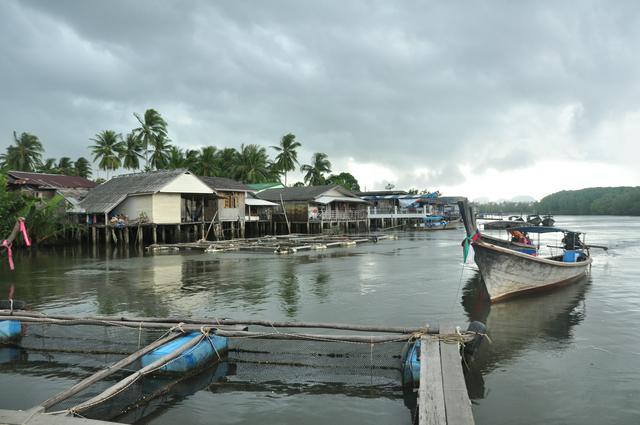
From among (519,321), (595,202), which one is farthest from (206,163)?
(595,202)

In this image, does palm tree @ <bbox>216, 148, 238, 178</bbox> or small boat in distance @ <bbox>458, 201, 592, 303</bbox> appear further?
palm tree @ <bbox>216, 148, 238, 178</bbox>

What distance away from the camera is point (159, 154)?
44719 mm

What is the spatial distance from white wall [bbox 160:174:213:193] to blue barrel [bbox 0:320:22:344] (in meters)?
22.3

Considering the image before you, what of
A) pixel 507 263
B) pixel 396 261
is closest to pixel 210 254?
pixel 396 261

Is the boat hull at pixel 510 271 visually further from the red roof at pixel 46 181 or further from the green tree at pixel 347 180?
the green tree at pixel 347 180

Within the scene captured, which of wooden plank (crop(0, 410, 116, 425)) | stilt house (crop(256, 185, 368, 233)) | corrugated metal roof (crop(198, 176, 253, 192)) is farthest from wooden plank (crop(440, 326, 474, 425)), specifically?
stilt house (crop(256, 185, 368, 233))

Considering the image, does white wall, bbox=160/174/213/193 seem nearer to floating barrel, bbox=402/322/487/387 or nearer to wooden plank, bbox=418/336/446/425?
floating barrel, bbox=402/322/487/387

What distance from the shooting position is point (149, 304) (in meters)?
12.0

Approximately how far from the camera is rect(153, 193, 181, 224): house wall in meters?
30.1

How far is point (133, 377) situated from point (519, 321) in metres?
8.01

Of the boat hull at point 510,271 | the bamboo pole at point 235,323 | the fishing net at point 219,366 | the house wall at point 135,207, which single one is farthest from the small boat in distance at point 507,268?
the house wall at point 135,207

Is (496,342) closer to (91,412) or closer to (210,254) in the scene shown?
(91,412)

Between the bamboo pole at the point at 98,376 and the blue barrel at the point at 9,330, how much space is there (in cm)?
319

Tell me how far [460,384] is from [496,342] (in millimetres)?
3896
